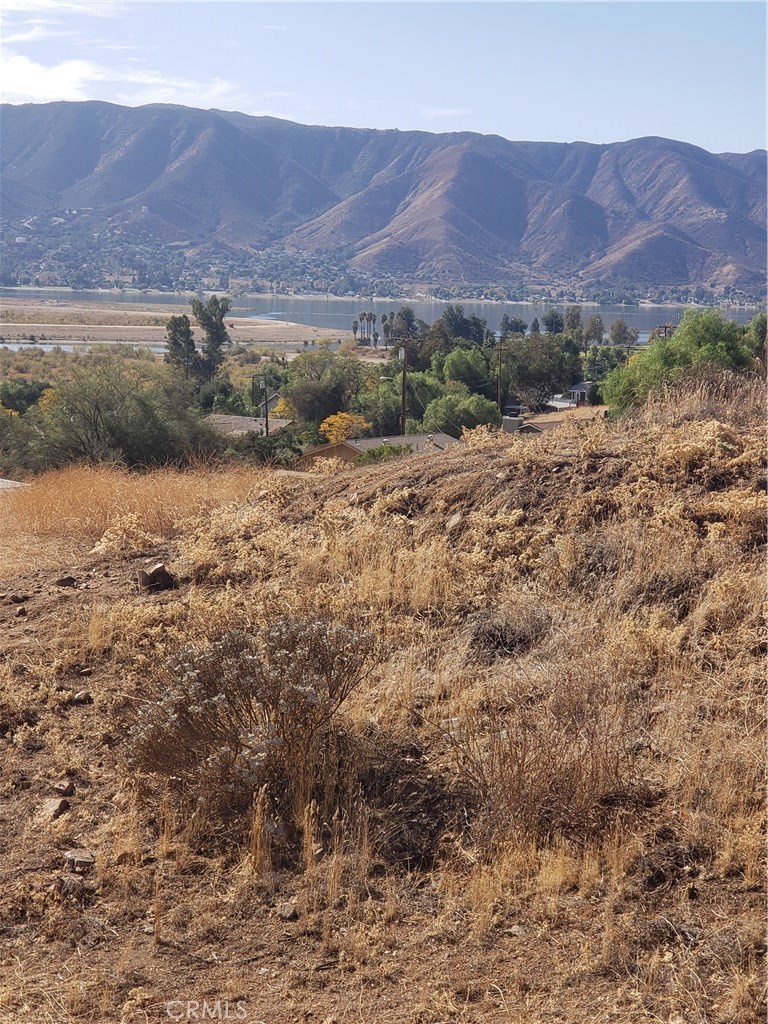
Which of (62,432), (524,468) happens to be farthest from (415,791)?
(62,432)

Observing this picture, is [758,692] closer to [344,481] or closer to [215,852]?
[215,852]

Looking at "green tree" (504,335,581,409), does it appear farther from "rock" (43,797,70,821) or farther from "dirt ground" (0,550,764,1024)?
"dirt ground" (0,550,764,1024)

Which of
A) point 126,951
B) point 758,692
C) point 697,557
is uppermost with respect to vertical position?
point 697,557

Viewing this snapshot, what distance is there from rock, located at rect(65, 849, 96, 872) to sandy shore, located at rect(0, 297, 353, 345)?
103825 mm

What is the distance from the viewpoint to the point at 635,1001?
112 inches

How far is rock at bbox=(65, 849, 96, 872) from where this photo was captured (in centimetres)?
372

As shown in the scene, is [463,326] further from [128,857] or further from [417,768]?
[128,857]

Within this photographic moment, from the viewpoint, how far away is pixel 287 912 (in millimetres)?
3410

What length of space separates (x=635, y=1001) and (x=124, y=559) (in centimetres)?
612

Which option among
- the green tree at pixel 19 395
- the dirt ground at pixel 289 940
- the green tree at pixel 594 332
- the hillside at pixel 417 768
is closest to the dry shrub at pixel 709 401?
the hillside at pixel 417 768

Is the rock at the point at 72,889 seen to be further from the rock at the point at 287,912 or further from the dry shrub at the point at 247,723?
the rock at the point at 287,912

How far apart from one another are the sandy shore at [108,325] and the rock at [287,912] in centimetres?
10443

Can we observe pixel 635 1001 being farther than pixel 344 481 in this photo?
No

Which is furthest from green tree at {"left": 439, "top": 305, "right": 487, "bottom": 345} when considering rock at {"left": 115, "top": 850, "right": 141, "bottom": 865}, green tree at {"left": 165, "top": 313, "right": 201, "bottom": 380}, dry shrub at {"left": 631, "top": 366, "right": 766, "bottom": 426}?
rock at {"left": 115, "top": 850, "right": 141, "bottom": 865}
